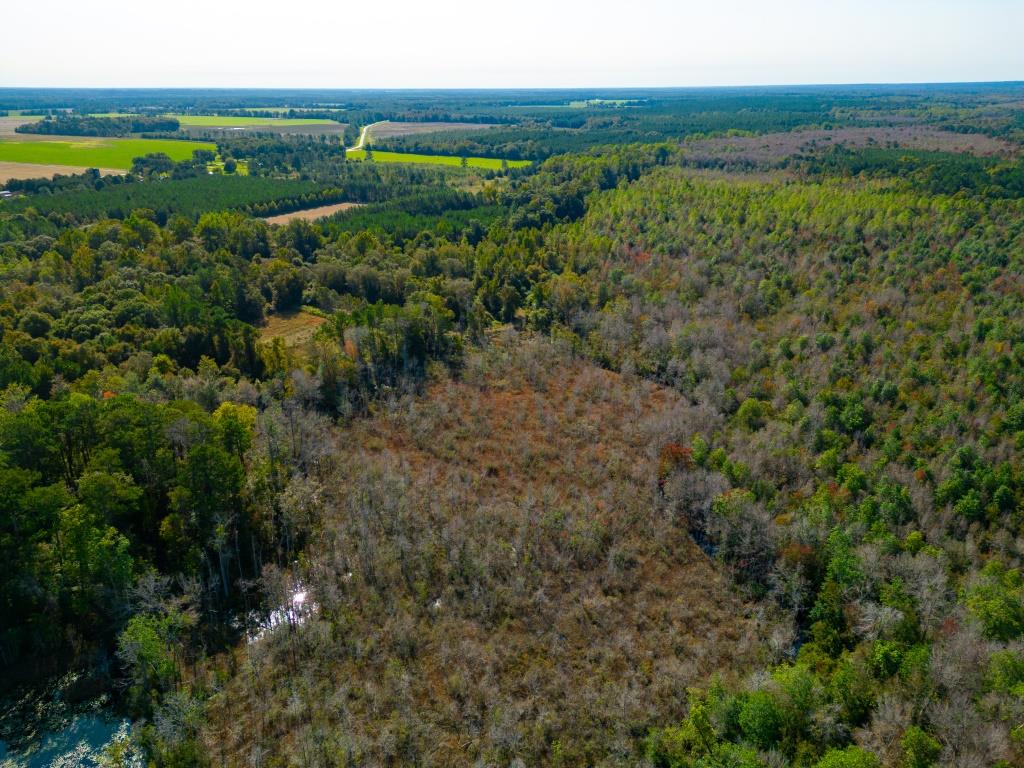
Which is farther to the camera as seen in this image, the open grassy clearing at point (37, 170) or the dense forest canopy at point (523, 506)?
the open grassy clearing at point (37, 170)

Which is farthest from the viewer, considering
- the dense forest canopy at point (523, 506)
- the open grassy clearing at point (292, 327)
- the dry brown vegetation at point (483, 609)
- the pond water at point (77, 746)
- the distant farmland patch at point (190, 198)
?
the distant farmland patch at point (190, 198)

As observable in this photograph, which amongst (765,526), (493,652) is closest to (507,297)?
(765,526)

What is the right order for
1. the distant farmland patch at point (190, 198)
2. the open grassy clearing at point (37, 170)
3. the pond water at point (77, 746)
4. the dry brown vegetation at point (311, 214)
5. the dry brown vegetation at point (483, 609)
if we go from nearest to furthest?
the pond water at point (77, 746)
the dry brown vegetation at point (483, 609)
the distant farmland patch at point (190, 198)
the dry brown vegetation at point (311, 214)
the open grassy clearing at point (37, 170)

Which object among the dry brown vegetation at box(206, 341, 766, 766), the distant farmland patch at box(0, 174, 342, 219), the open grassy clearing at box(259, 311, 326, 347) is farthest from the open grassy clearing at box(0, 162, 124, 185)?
the dry brown vegetation at box(206, 341, 766, 766)

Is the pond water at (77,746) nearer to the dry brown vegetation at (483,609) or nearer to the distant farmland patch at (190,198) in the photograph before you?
the dry brown vegetation at (483,609)

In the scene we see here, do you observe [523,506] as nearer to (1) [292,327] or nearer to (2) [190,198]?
(1) [292,327]

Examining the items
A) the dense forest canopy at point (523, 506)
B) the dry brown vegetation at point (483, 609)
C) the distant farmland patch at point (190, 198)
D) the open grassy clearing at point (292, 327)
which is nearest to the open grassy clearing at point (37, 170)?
the distant farmland patch at point (190, 198)
